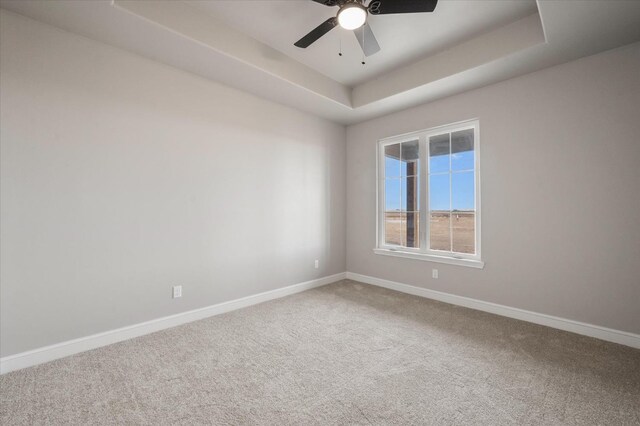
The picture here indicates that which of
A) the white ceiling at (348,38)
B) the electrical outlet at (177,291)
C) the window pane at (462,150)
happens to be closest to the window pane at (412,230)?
the window pane at (462,150)

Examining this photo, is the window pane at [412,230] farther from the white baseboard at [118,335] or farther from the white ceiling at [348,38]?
the white baseboard at [118,335]

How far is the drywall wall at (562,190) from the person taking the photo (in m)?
2.48

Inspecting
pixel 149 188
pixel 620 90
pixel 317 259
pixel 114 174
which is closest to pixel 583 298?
pixel 620 90

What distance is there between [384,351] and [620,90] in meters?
3.09

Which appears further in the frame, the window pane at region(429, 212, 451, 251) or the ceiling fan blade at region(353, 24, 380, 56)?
the window pane at region(429, 212, 451, 251)

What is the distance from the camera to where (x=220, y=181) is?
3.25 metres

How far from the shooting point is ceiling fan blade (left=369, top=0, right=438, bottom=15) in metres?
1.92

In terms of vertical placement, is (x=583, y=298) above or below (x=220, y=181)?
below

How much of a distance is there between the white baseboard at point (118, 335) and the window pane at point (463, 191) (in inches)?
101

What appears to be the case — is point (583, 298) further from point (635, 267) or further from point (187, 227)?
point (187, 227)

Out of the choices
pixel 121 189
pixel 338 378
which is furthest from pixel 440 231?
pixel 121 189

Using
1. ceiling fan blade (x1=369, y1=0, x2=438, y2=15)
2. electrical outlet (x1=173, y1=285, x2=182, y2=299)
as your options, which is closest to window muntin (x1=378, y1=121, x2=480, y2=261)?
ceiling fan blade (x1=369, y1=0, x2=438, y2=15)

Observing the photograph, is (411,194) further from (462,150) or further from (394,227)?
(462,150)

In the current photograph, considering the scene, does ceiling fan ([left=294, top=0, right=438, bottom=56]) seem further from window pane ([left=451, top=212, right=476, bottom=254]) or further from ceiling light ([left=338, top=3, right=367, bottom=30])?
window pane ([left=451, top=212, right=476, bottom=254])
